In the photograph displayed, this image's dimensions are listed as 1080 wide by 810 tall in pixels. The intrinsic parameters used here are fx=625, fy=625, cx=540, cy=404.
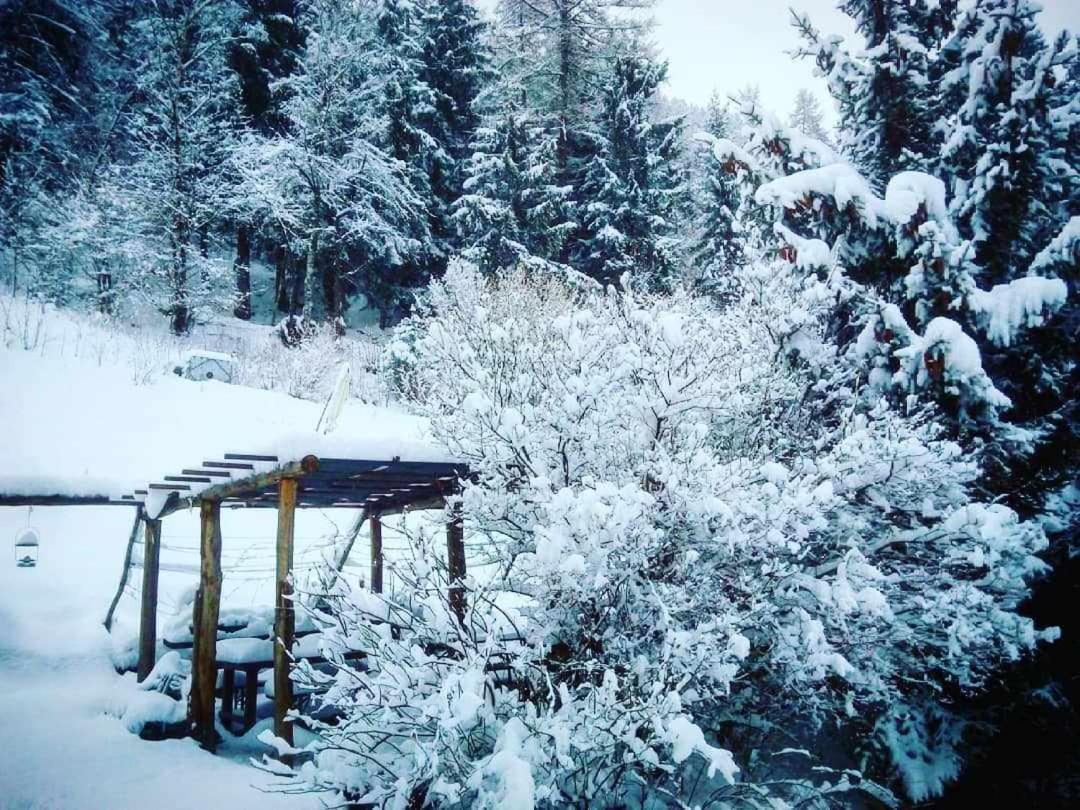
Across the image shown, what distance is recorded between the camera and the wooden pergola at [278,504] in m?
5.37

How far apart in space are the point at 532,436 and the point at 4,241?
53.7 feet

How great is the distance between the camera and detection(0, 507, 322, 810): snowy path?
513 cm

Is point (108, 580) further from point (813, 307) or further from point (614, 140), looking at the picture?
point (614, 140)

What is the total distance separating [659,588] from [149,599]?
7864 millimetres

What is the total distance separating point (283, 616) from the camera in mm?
5422

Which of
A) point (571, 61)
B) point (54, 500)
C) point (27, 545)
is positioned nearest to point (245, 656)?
point (54, 500)

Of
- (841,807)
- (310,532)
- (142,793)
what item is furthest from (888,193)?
(310,532)

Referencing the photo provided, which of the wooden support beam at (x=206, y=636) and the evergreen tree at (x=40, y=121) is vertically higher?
the evergreen tree at (x=40, y=121)

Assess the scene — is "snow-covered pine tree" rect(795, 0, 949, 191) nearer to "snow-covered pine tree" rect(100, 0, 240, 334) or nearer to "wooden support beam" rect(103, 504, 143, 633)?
"wooden support beam" rect(103, 504, 143, 633)

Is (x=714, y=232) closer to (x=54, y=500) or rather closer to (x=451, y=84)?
(x=451, y=84)

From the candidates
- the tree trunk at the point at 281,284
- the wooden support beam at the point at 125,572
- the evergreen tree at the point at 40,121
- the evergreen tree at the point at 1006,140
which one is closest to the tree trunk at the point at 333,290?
the tree trunk at the point at 281,284

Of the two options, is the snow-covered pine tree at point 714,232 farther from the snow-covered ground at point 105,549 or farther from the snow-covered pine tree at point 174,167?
the snow-covered pine tree at point 174,167

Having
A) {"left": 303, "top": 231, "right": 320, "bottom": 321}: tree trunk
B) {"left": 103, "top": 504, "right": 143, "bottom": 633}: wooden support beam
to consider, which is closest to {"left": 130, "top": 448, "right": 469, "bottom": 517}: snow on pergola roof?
{"left": 103, "top": 504, "right": 143, "bottom": 633}: wooden support beam

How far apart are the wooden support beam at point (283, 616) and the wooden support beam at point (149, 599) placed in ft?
14.8
